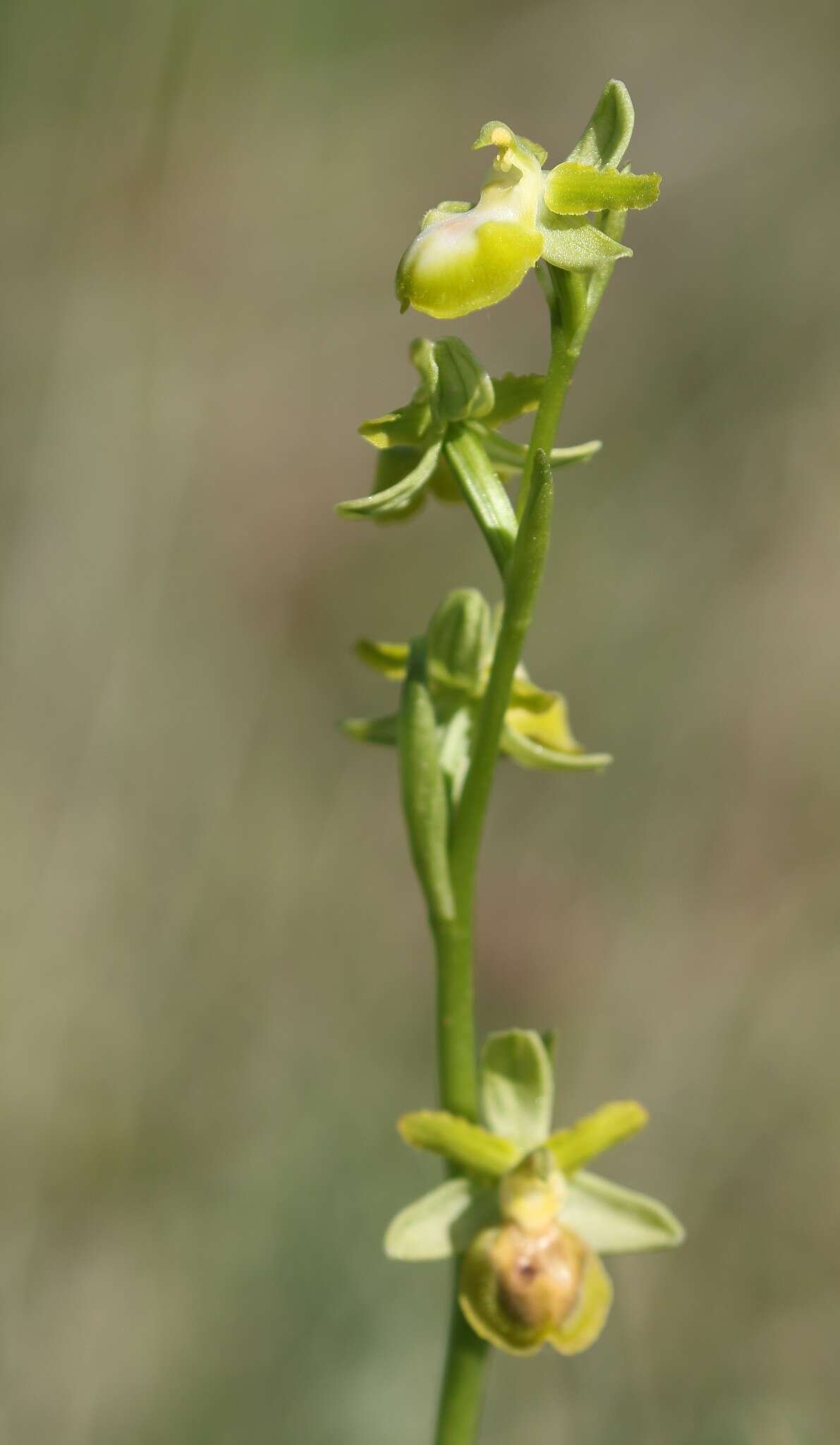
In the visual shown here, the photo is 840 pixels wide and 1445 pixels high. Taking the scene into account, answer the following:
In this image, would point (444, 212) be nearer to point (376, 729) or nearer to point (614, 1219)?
point (376, 729)

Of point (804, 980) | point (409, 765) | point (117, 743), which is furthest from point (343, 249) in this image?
point (409, 765)

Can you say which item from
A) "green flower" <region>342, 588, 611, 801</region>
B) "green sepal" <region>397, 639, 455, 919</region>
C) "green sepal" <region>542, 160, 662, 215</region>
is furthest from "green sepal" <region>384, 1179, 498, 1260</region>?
"green sepal" <region>542, 160, 662, 215</region>

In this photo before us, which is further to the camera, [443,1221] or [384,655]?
[384,655]

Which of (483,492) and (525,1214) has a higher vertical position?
(483,492)

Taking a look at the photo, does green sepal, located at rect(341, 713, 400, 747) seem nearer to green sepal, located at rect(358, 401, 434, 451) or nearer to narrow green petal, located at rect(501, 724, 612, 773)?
narrow green petal, located at rect(501, 724, 612, 773)

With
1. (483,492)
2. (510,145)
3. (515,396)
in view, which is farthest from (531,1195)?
(510,145)

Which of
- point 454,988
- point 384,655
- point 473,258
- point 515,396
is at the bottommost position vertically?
point 454,988
